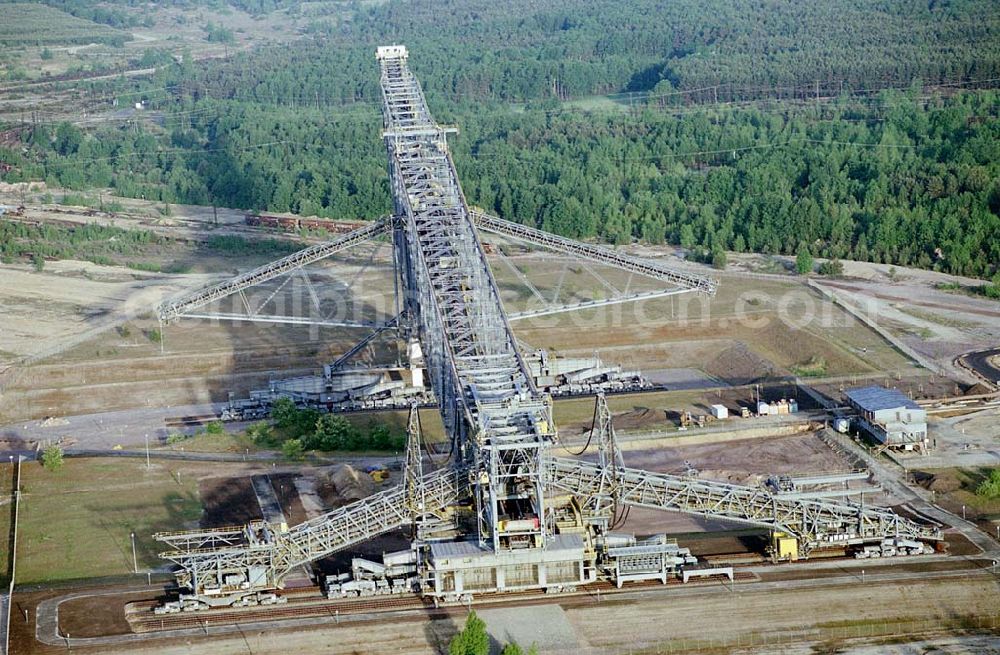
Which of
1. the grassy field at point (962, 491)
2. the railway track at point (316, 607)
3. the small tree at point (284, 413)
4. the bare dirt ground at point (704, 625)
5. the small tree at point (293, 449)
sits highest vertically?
the small tree at point (284, 413)

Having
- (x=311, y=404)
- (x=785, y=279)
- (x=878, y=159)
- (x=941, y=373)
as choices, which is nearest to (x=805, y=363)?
(x=941, y=373)

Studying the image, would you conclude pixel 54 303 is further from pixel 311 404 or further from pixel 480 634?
pixel 480 634

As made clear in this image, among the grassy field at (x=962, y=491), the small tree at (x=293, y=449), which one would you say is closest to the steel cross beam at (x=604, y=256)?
the small tree at (x=293, y=449)

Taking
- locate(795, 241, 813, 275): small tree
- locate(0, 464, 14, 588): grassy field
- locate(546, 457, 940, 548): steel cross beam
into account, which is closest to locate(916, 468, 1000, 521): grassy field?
locate(546, 457, 940, 548): steel cross beam

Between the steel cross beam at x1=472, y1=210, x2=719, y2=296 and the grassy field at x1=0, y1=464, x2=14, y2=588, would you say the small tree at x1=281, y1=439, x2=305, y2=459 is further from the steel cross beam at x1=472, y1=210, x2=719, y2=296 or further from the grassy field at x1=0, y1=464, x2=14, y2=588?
the steel cross beam at x1=472, y1=210, x2=719, y2=296

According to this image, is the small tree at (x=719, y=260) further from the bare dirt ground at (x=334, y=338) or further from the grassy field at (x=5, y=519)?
the grassy field at (x=5, y=519)

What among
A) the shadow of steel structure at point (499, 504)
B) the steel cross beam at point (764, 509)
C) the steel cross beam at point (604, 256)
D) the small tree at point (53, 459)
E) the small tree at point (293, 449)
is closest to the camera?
the shadow of steel structure at point (499, 504)
